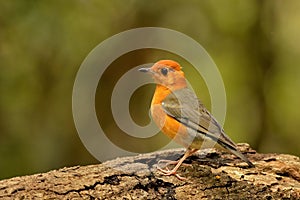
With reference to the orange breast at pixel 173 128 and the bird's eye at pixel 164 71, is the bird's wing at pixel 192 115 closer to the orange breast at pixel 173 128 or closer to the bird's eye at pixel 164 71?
the orange breast at pixel 173 128

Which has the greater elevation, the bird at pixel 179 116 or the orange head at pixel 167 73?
the orange head at pixel 167 73

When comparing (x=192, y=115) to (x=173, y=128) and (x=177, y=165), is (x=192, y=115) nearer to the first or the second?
(x=173, y=128)

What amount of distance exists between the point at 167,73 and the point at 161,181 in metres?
0.64

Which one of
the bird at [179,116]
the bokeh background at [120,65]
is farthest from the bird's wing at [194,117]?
the bokeh background at [120,65]

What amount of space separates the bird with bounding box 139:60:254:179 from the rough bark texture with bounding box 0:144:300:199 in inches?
4.1

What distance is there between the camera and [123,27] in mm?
6762

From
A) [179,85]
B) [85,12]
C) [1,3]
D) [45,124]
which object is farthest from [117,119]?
[179,85]

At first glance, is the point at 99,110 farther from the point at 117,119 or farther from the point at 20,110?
the point at 20,110

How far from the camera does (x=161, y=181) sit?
351 cm

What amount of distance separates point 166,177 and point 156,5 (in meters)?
3.47

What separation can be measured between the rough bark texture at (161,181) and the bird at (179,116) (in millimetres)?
104

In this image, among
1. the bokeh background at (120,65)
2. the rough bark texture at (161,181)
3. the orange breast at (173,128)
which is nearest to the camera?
the rough bark texture at (161,181)

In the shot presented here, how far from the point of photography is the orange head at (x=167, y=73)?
358 cm

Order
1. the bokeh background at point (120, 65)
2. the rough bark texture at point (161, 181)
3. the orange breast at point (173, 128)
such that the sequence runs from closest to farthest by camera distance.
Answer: the rough bark texture at point (161, 181) → the orange breast at point (173, 128) → the bokeh background at point (120, 65)
